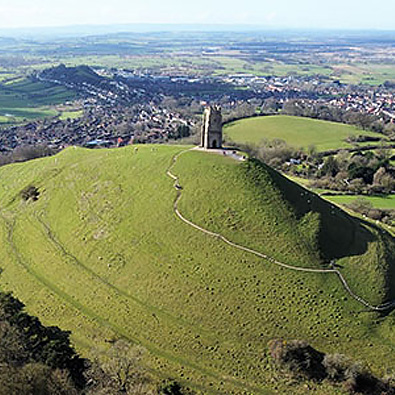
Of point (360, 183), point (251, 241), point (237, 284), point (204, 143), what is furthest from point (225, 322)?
point (360, 183)

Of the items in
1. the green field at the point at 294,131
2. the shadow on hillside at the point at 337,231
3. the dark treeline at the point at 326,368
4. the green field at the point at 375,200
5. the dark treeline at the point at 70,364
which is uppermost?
the shadow on hillside at the point at 337,231

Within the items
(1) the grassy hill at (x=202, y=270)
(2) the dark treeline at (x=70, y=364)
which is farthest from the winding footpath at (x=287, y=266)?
(2) the dark treeline at (x=70, y=364)

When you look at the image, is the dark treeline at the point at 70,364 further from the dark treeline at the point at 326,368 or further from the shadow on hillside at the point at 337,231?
the shadow on hillside at the point at 337,231

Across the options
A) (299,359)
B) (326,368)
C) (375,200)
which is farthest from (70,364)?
(375,200)

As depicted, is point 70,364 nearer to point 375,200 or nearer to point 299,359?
point 299,359

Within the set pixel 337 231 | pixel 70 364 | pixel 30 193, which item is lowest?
pixel 70 364

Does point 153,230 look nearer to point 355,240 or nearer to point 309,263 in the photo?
point 309,263
